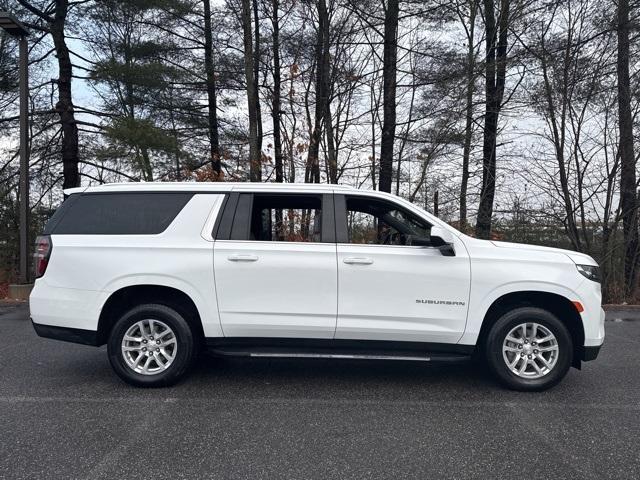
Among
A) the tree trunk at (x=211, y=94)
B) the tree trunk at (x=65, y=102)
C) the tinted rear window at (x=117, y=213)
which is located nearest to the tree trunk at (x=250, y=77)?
the tree trunk at (x=211, y=94)

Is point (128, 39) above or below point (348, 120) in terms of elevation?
above

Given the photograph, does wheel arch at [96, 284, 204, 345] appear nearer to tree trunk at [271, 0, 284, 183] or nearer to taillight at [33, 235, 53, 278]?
taillight at [33, 235, 53, 278]

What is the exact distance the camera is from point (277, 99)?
14.3 meters

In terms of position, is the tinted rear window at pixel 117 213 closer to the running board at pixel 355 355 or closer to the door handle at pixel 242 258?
the door handle at pixel 242 258

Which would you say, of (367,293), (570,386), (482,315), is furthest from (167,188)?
(570,386)

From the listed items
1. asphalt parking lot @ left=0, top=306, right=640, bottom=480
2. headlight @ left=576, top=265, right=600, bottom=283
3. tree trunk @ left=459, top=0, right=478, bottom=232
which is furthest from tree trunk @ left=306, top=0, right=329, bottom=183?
headlight @ left=576, top=265, right=600, bottom=283

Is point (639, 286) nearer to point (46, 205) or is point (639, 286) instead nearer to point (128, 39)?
point (128, 39)

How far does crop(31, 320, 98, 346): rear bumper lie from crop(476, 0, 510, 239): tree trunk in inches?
409

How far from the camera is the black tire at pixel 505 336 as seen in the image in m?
4.69

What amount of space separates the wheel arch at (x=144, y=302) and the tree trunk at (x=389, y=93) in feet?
31.8

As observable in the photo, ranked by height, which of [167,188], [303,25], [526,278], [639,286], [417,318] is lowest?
[639,286]

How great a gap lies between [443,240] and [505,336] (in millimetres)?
1072

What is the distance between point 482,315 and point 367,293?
3.50 feet

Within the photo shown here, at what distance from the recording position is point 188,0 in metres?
16.1
